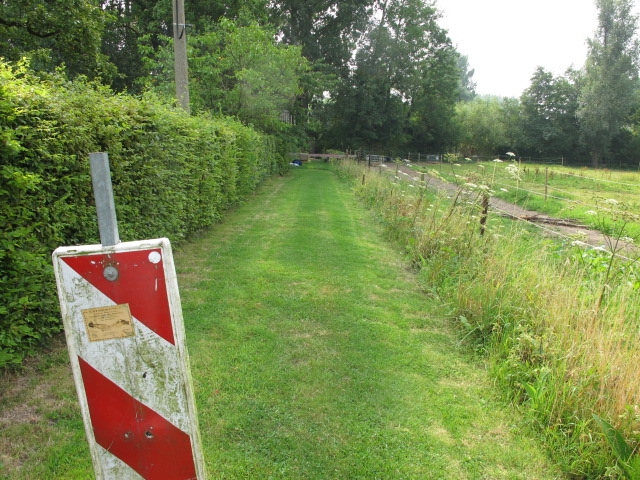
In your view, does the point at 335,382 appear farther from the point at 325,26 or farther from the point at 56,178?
the point at 325,26

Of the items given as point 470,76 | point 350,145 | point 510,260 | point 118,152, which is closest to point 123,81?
point 350,145

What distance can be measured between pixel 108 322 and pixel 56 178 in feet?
8.42

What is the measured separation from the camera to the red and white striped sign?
5.38ft

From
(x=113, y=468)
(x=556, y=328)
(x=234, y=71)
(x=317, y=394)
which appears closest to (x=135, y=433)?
(x=113, y=468)

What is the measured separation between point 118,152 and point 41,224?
151 centimetres

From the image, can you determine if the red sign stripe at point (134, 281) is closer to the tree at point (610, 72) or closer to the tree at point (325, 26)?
the tree at point (325, 26)

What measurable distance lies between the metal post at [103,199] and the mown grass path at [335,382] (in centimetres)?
171

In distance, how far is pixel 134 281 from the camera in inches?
65.2

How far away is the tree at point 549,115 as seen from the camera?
50969 mm

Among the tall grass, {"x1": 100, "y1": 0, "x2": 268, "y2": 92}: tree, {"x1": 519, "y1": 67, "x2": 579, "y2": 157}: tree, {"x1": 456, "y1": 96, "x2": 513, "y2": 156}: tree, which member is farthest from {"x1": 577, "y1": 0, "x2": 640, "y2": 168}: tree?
the tall grass

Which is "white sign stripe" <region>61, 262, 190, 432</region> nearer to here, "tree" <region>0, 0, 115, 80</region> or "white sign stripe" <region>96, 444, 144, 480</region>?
"white sign stripe" <region>96, 444, 144, 480</region>

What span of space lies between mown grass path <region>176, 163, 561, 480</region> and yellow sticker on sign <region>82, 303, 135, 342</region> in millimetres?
1383

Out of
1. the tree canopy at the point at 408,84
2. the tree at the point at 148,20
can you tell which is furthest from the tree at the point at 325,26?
the tree at the point at 148,20

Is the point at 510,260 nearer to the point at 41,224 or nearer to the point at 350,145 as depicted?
the point at 41,224
